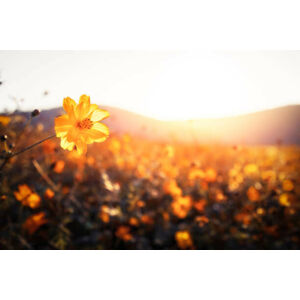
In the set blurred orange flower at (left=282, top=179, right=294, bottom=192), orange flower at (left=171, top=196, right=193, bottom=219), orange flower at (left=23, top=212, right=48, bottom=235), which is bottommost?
orange flower at (left=23, top=212, right=48, bottom=235)

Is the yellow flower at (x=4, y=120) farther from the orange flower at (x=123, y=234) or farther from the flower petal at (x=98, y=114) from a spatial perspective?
the orange flower at (x=123, y=234)

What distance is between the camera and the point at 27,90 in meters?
1.35

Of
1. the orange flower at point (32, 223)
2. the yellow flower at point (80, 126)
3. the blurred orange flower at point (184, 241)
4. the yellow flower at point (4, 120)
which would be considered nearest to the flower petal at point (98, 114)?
the yellow flower at point (80, 126)

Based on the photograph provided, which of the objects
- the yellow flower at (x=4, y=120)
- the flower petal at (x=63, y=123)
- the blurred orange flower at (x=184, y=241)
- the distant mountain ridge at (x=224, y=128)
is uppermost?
the distant mountain ridge at (x=224, y=128)

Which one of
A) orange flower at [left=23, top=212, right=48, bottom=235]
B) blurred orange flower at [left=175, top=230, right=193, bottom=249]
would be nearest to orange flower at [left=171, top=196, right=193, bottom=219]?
blurred orange flower at [left=175, top=230, right=193, bottom=249]

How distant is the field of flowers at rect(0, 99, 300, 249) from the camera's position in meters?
1.42

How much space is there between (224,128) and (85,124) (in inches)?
52.8

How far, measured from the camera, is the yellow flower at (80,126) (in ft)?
2.16

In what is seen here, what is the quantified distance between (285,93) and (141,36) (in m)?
0.86

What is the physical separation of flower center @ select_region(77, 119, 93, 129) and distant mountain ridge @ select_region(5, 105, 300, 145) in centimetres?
85

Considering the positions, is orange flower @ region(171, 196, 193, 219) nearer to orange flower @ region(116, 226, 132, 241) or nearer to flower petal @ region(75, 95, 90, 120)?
orange flower @ region(116, 226, 132, 241)

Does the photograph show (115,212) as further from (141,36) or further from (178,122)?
(141,36)
